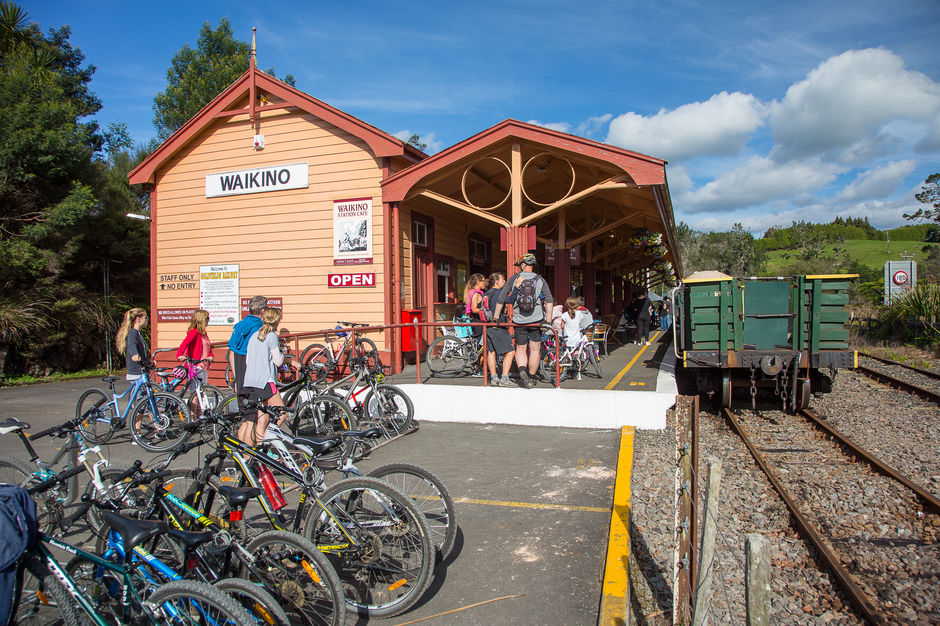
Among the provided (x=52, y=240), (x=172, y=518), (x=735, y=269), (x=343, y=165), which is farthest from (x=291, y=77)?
(x=735, y=269)

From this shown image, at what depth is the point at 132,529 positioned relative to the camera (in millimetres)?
2529

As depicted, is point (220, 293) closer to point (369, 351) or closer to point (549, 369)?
point (369, 351)

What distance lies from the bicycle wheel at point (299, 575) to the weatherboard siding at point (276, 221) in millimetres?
8176

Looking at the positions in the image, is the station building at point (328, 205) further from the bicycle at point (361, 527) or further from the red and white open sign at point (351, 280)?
the bicycle at point (361, 527)

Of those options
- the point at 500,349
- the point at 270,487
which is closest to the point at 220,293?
the point at 500,349

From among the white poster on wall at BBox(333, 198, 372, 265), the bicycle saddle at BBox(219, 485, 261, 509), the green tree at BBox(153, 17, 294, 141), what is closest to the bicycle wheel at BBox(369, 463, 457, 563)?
the bicycle saddle at BBox(219, 485, 261, 509)

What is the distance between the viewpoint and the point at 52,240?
1597 cm

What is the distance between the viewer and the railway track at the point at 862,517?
3.92m

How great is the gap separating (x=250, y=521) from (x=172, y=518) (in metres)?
0.86

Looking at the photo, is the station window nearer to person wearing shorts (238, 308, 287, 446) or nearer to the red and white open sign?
the red and white open sign

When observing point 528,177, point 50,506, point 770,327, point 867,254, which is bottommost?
point 50,506

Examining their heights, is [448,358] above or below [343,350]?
below

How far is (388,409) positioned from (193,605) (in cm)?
558

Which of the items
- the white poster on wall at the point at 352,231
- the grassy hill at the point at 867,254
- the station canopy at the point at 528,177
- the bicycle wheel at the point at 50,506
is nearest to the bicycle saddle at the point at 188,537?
the bicycle wheel at the point at 50,506
